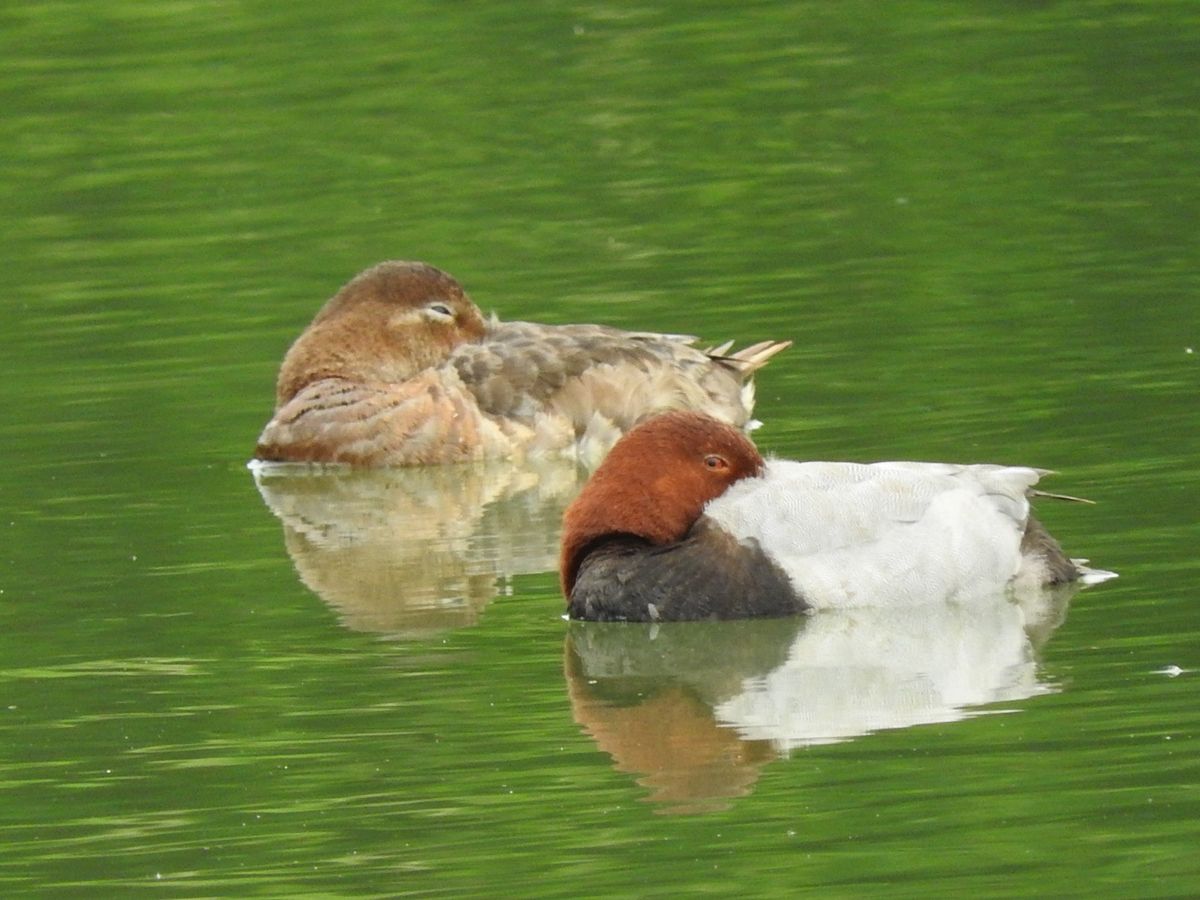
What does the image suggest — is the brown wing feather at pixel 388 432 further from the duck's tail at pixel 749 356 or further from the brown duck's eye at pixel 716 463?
the brown duck's eye at pixel 716 463

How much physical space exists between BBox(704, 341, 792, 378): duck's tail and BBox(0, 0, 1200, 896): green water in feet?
0.87

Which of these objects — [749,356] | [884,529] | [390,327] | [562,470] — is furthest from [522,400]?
[884,529]

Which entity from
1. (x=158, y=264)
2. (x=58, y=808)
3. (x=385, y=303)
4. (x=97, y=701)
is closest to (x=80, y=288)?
(x=158, y=264)

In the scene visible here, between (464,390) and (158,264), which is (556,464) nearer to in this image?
(464,390)

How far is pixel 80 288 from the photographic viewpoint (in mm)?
17562

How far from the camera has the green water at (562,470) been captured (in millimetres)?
7598

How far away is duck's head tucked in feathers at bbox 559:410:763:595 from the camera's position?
9992 mm

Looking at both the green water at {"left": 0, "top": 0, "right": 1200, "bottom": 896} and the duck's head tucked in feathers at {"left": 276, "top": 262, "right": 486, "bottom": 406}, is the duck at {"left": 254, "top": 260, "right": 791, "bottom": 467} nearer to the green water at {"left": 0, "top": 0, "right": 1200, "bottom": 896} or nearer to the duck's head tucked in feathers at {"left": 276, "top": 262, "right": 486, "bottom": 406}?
the duck's head tucked in feathers at {"left": 276, "top": 262, "right": 486, "bottom": 406}

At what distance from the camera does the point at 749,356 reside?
14000 mm

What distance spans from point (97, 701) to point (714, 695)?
7.00 feet

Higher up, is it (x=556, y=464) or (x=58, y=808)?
(x=58, y=808)

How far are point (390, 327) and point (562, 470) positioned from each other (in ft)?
4.77

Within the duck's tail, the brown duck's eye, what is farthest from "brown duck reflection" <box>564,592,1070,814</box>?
the duck's tail

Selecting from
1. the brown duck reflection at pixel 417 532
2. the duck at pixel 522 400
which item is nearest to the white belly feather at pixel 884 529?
the brown duck reflection at pixel 417 532
